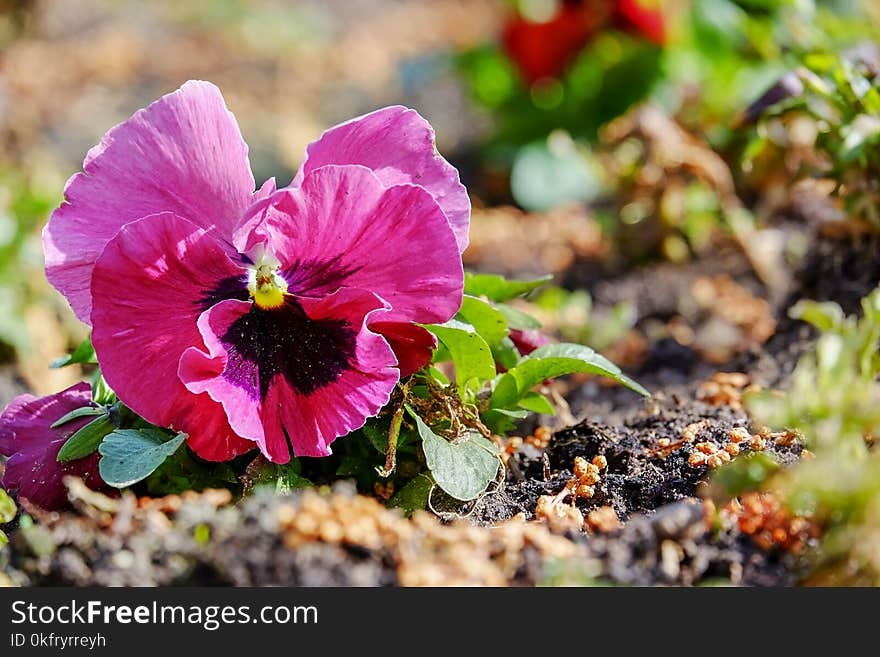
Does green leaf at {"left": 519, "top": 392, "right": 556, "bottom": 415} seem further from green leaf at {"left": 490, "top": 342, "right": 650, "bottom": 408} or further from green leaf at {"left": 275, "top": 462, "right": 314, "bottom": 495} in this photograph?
green leaf at {"left": 275, "top": 462, "right": 314, "bottom": 495}

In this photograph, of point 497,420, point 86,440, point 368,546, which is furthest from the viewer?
point 497,420

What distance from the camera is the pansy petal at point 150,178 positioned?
1.37 meters

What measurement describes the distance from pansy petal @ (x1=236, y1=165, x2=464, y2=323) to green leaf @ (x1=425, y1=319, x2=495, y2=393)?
0.09 m

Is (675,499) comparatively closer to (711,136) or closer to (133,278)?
(133,278)

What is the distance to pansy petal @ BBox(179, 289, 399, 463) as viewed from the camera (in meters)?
1.33

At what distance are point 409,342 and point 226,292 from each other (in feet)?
0.86

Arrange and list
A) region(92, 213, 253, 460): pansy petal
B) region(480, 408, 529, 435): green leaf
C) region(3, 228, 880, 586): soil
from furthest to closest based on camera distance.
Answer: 1. region(480, 408, 529, 435): green leaf
2. region(92, 213, 253, 460): pansy petal
3. region(3, 228, 880, 586): soil

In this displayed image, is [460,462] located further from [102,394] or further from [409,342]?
[102,394]

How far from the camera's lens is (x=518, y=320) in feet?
5.40

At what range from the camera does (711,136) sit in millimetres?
3672

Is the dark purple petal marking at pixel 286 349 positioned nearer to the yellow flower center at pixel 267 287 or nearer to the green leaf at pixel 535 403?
the yellow flower center at pixel 267 287

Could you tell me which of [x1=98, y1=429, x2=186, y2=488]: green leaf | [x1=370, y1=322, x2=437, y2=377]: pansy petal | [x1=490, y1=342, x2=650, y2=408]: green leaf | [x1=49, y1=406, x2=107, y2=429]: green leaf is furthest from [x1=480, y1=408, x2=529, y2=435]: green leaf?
[x1=49, y1=406, x2=107, y2=429]: green leaf

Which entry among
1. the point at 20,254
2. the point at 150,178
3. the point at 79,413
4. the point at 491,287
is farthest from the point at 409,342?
the point at 20,254

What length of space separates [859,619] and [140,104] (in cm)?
461
